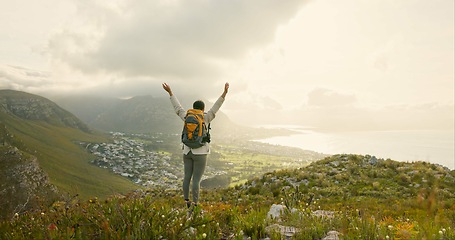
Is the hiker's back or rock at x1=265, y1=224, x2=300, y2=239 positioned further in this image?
the hiker's back

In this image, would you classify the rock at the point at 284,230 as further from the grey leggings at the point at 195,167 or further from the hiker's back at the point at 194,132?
the hiker's back at the point at 194,132

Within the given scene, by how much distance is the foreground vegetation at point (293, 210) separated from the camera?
12.9 ft

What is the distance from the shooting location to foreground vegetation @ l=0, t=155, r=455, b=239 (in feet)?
12.9

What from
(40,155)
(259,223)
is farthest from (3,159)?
(259,223)

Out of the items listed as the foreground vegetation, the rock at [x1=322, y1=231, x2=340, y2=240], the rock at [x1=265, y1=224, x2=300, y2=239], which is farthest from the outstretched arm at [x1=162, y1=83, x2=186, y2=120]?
the rock at [x1=322, y1=231, x2=340, y2=240]

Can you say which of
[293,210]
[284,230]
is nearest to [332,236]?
[284,230]

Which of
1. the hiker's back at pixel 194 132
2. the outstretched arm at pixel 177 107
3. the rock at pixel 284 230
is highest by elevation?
the outstretched arm at pixel 177 107

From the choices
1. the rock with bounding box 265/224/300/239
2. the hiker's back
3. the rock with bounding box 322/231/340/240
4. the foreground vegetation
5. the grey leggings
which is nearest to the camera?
the foreground vegetation

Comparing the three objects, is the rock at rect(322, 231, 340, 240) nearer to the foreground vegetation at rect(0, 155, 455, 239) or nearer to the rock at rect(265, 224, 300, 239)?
the foreground vegetation at rect(0, 155, 455, 239)

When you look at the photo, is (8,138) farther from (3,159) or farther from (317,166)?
(317,166)

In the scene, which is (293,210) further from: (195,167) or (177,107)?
(177,107)

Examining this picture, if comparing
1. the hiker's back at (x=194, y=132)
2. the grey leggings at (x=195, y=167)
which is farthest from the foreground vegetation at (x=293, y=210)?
the hiker's back at (x=194, y=132)

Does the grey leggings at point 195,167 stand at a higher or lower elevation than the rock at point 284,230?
higher

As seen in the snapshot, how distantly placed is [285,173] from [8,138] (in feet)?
597
